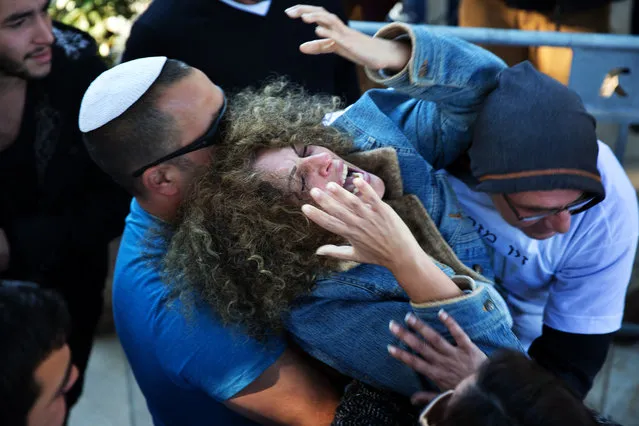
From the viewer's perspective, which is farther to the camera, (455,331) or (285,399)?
(285,399)

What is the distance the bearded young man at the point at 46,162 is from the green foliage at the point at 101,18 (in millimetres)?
1666

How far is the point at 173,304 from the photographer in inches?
70.7

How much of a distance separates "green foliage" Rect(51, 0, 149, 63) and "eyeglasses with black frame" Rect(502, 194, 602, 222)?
116 inches

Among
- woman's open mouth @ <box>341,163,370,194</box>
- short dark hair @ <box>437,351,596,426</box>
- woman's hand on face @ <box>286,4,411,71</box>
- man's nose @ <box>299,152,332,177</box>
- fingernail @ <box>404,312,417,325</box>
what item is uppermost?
woman's hand on face @ <box>286,4,411,71</box>

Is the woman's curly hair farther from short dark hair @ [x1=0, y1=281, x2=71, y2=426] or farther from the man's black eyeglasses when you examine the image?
short dark hair @ [x1=0, y1=281, x2=71, y2=426]

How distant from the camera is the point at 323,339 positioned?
1750 millimetres

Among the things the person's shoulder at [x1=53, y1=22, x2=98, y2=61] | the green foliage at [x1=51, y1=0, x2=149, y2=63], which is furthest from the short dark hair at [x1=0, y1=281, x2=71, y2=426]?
the green foliage at [x1=51, y1=0, x2=149, y2=63]

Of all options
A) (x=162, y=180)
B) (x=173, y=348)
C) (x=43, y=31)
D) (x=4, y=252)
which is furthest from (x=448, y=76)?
(x=4, y=252)

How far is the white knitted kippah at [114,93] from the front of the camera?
1779mm

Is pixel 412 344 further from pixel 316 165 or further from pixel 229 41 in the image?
pixel 229 41

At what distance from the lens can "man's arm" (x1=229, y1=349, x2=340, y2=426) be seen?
1728mm

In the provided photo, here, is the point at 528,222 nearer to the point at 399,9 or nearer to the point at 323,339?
the point at 323,339

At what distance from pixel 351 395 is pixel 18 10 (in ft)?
5.38

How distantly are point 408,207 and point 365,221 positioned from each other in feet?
1.72
